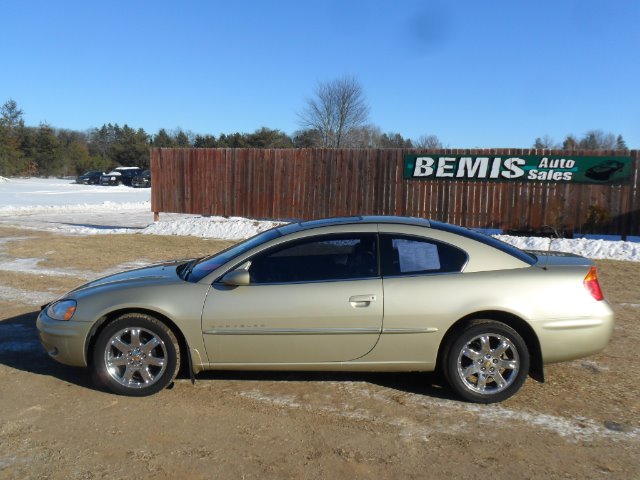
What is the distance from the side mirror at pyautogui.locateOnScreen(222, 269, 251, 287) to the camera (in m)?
4.48

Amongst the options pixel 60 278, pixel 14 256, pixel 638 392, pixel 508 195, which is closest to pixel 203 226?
pixel 14 256

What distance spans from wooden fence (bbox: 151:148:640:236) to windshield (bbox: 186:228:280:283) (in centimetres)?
1064

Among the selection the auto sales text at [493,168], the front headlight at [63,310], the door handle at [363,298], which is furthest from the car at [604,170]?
the front headlight at [63,310]

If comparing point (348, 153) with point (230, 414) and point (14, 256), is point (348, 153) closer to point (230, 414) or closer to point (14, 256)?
point (14, 256)

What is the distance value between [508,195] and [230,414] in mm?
11709

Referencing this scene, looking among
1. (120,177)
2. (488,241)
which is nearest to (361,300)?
(488,241)

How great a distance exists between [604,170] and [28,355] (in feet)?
41.6

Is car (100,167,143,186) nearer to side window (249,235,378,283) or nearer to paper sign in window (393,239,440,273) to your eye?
side window (249,235,378,283)

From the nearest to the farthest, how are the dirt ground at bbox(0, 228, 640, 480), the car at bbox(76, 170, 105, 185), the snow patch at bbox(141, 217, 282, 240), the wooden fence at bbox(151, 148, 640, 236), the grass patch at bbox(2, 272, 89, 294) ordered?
1. the dirt ground at bbox(0, 228, 640, 480)
2. the grass patch at bbox(2, 272, 89, 294)
3. the wooden fence at bbox(151, 148, 640, 236)
4. the snow patch at bbox(141, 217, 282, 240)
5. the car at bbox(76, 170, 105, 185)

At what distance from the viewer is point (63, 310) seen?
188 inches

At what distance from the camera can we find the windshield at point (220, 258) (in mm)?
4789

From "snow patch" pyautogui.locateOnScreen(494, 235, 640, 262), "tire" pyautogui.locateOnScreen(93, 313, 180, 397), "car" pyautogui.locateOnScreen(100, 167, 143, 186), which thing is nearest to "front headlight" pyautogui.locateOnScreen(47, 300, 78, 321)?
"tire" pyautogui.locateOnScreen(93, 313, 180, 397)

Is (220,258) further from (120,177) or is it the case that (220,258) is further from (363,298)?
(120,177)

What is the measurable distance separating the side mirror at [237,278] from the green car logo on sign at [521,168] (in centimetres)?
1124
